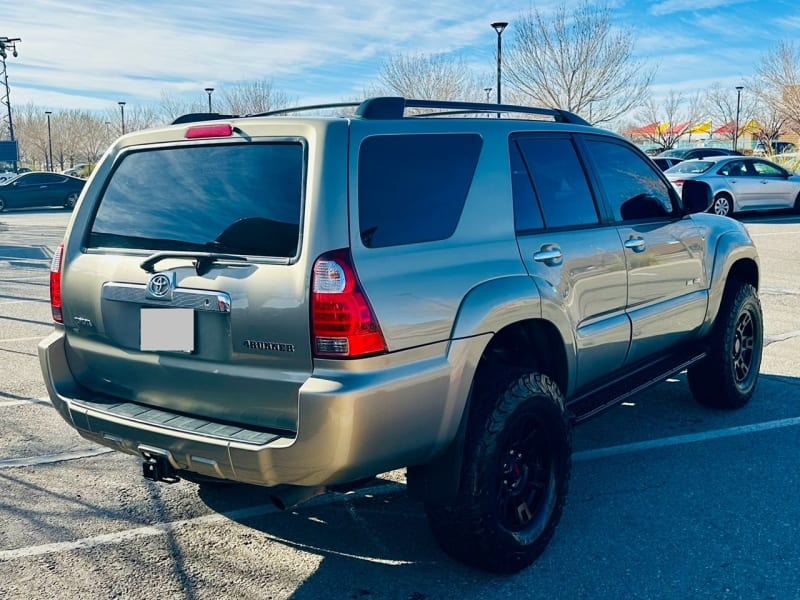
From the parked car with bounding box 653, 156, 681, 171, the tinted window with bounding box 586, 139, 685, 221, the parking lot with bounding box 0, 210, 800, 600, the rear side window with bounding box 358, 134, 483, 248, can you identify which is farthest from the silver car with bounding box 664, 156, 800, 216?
the rear side window with bounding box 358, 134, 483, 248

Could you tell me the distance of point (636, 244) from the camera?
14.0 ft

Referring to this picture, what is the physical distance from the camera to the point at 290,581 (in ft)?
10.5

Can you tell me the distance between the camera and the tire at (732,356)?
5152mm

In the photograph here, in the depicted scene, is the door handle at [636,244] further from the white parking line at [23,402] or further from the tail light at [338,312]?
the white parking line at [23,402]

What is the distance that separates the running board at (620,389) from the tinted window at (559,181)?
2.85 feet

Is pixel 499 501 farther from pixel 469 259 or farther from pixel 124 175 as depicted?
pixel 124 175

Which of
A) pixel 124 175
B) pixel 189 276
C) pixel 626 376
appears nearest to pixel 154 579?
pixel 189 276

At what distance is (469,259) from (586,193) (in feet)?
4.00

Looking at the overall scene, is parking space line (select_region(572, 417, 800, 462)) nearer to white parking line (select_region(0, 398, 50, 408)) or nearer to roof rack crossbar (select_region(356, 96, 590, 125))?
roof rack crossbar (select_region(356, 96, 590, 125))

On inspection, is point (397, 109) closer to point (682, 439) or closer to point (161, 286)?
point (161, 286)

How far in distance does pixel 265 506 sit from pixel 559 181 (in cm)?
217

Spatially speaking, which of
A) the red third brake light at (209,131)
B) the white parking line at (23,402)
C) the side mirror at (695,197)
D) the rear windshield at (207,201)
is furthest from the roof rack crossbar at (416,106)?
the white parking line at (23,402)

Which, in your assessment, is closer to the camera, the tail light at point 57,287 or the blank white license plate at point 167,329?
the blank white license plate at point 167,329

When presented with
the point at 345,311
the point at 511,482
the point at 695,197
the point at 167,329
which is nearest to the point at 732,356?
the point at 695,197
